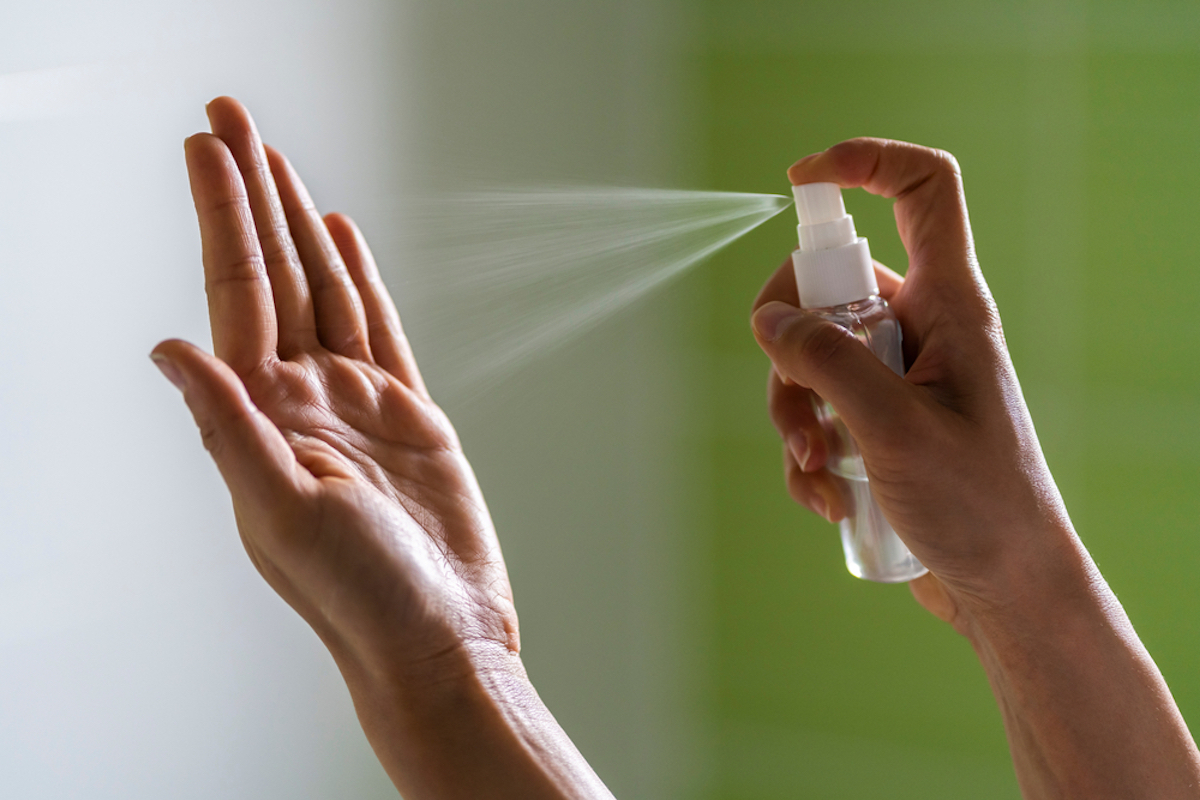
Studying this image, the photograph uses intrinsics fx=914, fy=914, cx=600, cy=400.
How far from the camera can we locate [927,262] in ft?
2.15

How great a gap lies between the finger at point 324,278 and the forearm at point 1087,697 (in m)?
0.50

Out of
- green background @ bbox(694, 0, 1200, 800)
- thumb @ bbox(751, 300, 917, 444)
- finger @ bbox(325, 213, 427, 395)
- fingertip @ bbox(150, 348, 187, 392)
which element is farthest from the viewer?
green background @ bbox(694, 0, 1200, 800)

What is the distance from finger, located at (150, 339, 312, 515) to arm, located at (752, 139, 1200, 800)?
326 millimetres

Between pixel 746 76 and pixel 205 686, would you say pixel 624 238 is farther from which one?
pixel 205 686

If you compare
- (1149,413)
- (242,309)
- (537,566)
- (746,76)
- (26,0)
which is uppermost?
(746,76)

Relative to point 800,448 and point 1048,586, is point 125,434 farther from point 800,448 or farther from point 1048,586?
point 1048,586

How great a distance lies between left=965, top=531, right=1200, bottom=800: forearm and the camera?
0.61 m

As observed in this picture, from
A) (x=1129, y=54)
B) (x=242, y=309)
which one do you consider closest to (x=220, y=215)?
(x=242, y=309)

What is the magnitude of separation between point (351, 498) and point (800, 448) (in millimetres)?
400

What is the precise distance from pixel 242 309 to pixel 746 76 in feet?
2.46

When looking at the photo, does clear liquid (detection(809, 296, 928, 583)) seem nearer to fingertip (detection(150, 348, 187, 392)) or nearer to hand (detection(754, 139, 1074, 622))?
hand (detection(754, 139, 1074, 622))

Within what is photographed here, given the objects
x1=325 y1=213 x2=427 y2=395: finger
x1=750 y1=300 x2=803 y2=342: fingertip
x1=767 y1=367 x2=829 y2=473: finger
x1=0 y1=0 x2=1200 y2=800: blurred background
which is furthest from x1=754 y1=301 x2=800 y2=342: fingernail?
x1=0 y1=0 x2=1200 y2=800: blurred background

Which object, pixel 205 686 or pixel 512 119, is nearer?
pixel 205 686

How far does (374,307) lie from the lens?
702 mm
